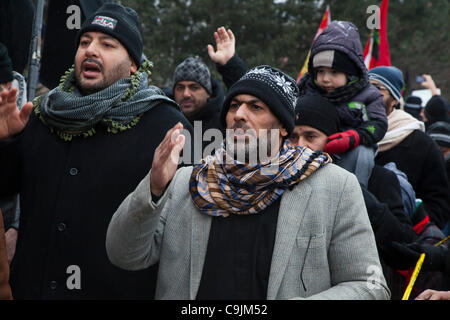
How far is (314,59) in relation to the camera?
3781mm

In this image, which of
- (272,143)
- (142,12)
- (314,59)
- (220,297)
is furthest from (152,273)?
(142,12)

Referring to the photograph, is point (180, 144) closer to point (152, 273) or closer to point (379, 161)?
point (152, 273)

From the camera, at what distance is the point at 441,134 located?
17.6 ft

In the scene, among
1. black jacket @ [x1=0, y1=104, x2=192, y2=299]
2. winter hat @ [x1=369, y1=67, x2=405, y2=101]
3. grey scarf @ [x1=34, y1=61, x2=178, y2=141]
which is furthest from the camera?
winter hat @ [x1=369, y1=67, x2=405, y2=101]

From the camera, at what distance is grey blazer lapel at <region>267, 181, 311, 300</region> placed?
2268mm

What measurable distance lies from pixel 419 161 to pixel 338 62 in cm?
102

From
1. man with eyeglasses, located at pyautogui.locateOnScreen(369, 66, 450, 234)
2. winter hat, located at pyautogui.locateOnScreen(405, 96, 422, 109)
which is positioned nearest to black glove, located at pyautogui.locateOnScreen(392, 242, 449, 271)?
man with eyeglasses, located at pyautogui.locateOnScreen(369, 66, 450, 234)

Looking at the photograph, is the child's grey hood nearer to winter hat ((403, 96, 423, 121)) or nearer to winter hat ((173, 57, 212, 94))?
winter hat ((173, 57, 212, 94))

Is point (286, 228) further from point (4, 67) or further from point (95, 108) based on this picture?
point (4, 67)

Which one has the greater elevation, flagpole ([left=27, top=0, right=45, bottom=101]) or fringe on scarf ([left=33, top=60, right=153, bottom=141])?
flagpole ([left=27, top=0, right=45, bottom=101])

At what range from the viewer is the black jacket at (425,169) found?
420 cm

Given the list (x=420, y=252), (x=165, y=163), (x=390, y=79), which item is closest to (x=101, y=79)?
(x=165, y=163)

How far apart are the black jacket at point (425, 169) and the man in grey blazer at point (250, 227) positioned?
6.10 ft

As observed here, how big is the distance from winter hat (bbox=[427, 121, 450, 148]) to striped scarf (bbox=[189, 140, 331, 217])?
10.1 feet
